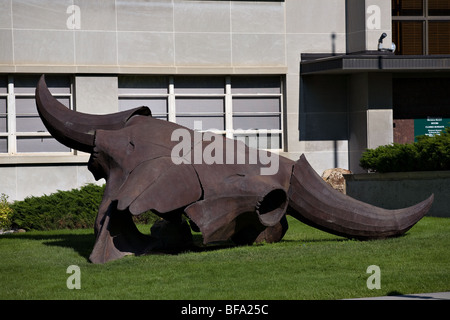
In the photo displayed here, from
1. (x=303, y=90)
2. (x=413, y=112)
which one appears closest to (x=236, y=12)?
(x=303, y=90)

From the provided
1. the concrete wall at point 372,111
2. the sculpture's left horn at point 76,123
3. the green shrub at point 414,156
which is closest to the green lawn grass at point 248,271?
the sculpture's left horn at point 76,123

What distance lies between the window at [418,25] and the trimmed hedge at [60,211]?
9262 millimetres

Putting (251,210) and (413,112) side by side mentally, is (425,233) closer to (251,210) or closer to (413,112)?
(251,210)

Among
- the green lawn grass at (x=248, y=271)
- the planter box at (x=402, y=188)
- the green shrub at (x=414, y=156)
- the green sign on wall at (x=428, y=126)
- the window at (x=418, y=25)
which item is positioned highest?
the window at (x=418, y=25)

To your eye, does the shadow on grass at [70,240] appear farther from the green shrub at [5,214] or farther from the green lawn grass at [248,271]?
the green shrub at [5,214]

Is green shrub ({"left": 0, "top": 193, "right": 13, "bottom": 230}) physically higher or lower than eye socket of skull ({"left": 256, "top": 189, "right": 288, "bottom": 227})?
lower

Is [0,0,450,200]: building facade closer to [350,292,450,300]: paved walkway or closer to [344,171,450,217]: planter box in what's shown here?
[344,171,450,217]: planter box

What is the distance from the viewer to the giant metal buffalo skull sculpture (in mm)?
11992

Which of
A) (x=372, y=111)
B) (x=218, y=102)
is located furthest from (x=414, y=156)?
(x=218, y=102)

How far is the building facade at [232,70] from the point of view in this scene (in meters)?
21.9

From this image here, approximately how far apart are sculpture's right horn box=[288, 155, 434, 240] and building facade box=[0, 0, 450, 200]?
9351mm

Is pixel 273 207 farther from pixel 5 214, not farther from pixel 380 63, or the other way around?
pixel 380 63

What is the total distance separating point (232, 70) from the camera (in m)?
22.9

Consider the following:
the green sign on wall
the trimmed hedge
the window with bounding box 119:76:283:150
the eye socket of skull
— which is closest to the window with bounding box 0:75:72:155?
the window with bounding box 119:76:283:150
